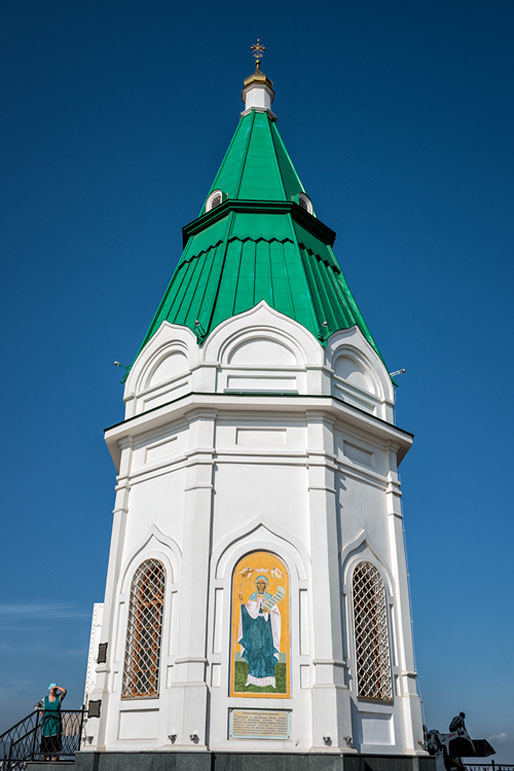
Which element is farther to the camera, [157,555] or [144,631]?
[157,555]

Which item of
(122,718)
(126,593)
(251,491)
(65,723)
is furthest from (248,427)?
(65,723)

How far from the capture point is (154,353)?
17.3 meters

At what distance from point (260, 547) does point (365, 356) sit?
588cm

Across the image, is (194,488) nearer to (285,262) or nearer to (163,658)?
(163,658)

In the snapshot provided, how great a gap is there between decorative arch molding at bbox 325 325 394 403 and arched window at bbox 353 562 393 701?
455 centimetres

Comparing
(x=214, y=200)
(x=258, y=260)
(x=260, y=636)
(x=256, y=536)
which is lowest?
(x=260, y=636)

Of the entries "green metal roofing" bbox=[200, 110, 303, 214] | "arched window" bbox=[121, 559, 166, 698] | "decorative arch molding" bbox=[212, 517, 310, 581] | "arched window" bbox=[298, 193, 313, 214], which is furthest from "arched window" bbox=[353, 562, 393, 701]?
"arched window" bbox=[298, 193, 313, 214]

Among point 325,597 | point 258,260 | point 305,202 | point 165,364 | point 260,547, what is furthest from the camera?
point 305,202

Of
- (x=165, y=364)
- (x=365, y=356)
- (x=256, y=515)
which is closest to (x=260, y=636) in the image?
(x=256, y=515)

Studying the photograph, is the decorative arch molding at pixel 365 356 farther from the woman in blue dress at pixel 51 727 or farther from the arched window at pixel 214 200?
the woman in blue dress at pixel 51 727

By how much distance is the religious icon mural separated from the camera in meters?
12.7

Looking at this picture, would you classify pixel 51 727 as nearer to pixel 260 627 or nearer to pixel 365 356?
pixel 260 627

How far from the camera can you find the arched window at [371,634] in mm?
13727

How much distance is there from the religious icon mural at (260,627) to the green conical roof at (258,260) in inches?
212
